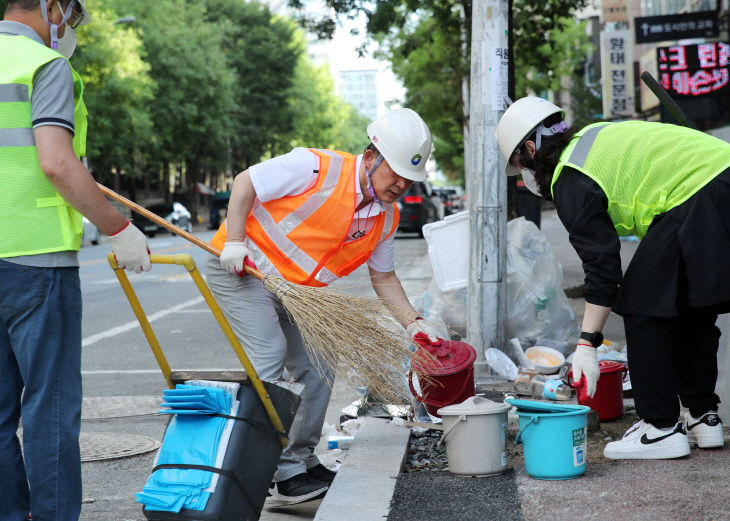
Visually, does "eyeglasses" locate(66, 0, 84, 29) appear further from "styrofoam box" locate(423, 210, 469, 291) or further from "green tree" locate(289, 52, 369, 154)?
"green tree" locate(289, 52, 369, 154)

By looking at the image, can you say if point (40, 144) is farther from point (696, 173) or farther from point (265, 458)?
point (696, 173)

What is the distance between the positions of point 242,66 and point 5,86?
5304cm

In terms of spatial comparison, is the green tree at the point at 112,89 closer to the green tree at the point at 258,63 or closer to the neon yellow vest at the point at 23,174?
the green tree at the point at 258,63

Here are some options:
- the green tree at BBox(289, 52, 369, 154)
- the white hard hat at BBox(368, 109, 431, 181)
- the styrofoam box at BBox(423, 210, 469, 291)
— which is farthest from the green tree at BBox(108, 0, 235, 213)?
the white hard hat at BBox(368, 109, 431, 181)

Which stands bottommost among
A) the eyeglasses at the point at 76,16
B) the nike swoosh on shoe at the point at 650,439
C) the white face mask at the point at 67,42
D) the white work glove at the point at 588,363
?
the nike swoosh on shoe at the point at 650,439

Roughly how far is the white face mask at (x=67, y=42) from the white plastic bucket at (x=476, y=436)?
2.00 m

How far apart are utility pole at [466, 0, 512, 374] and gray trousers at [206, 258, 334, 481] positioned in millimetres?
2553

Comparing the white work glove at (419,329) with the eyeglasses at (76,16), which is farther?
the white work glove at (419,329)

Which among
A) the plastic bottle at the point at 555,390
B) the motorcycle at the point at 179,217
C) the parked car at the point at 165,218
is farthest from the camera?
the motorcycle at the point at 179,217

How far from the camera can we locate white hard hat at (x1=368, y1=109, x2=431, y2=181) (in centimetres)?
399

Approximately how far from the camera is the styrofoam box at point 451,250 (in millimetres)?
7598

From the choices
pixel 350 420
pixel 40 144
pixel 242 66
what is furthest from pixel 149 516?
pixel 242 66

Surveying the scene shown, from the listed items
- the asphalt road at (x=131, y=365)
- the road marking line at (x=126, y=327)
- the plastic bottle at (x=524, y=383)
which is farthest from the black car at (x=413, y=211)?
the plastic bottle at (x=524, y=383)

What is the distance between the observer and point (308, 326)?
12.1 feet
